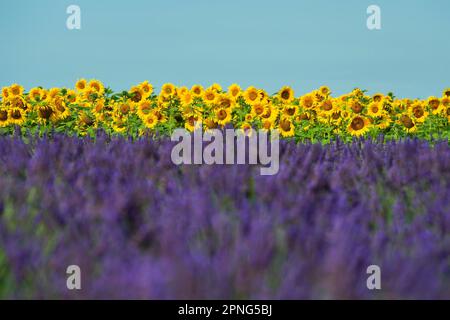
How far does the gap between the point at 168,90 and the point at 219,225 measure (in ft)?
31.0

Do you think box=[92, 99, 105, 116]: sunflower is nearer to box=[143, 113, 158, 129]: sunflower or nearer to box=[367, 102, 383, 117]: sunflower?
box=[143, 113, 158, 129]: sunflower

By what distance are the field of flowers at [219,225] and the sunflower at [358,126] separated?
16.4 ft

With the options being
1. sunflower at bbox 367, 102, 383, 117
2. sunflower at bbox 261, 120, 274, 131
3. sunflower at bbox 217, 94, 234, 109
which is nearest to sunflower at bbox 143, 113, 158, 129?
sunflower at bbox 217, 94, 234, 109

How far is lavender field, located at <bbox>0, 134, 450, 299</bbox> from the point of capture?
2207 millimetres

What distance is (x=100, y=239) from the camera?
260 cm

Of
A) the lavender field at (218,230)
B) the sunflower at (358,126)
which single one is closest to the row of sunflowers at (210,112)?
the sunflower at (358,126)

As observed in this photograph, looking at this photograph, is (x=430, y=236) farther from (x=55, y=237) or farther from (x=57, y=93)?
(x=57, y=93)

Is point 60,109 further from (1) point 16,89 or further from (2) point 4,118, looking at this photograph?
(1) point 16,89

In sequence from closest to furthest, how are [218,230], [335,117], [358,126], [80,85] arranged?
[218,230] < [358,126] < [335,117] < [80,85]

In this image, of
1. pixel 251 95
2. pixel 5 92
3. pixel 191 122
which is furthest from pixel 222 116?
pixel 5 92

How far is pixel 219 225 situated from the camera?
259 centimetres

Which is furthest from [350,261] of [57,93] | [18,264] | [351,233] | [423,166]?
[57,93]

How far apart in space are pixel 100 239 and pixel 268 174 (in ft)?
4.87

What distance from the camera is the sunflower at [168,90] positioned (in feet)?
38.8
